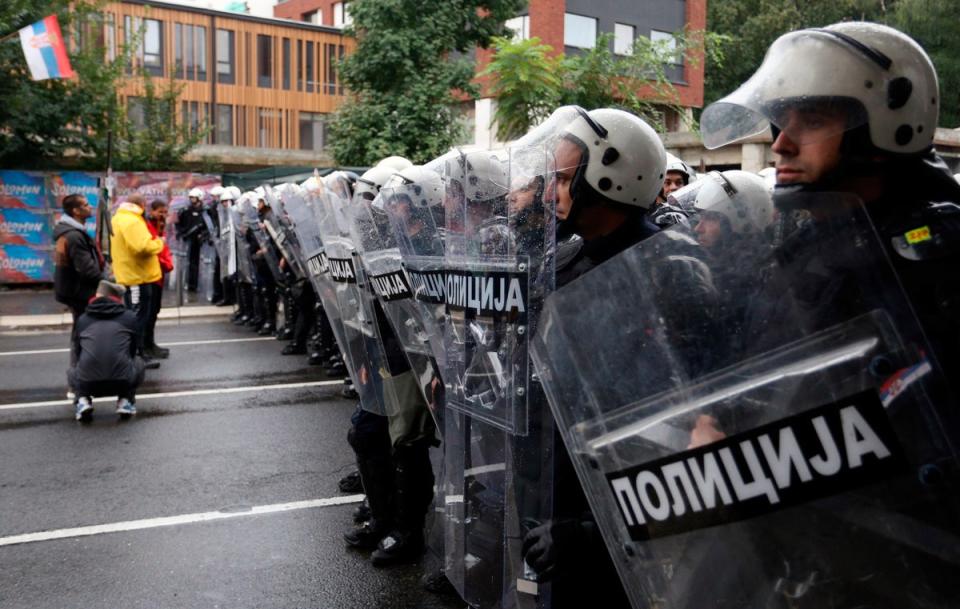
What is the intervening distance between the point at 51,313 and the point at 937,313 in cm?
1527

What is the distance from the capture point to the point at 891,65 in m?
1.71

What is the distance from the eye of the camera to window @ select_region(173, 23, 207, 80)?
40000 millimetres

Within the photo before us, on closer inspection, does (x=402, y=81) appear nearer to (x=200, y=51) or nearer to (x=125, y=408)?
(x=125, y=408)

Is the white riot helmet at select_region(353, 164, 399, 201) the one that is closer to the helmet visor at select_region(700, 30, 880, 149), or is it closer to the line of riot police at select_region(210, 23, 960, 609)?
the line of riot police at select_region(210, 23, 960, 609)

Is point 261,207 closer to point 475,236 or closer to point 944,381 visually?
point 475,236

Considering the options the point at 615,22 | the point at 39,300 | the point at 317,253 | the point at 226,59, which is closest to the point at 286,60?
the point at 226,59

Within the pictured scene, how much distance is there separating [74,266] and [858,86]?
314 inches

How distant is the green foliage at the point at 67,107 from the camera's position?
54.5 ft

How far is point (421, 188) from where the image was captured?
3447mm

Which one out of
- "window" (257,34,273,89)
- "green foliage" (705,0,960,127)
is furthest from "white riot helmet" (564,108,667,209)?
"window" (257,34,273,89)

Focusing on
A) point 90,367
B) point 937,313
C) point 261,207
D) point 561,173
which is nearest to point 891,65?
point 937,313

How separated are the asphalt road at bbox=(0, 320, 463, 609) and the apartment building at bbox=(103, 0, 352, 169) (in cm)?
3211

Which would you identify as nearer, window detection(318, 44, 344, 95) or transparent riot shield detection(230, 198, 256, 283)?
transparent riot shield detection(230, 198, 256, 283)

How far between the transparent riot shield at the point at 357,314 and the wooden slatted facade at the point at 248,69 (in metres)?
37.1
